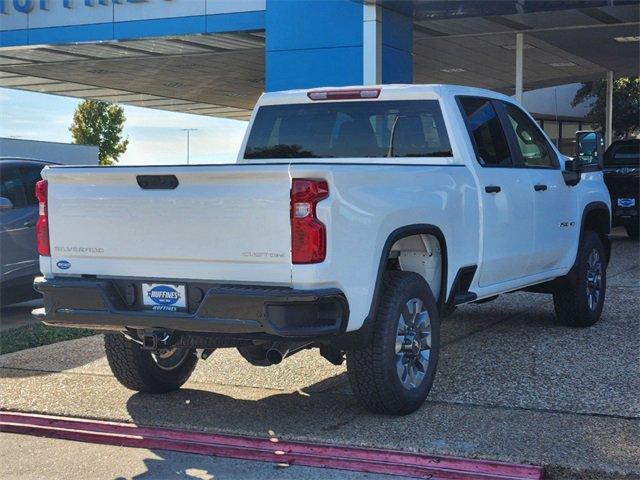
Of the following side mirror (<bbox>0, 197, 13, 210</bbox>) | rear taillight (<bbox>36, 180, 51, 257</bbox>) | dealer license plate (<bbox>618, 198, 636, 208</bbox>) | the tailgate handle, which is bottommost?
dealer license plate (<bbox>618, 198, 636, 208</bbox>)

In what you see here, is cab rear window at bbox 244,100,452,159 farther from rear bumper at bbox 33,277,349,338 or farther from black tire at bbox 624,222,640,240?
black tire at bbox 624,222,640,240

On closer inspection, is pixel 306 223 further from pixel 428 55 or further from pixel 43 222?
pixel 428 55

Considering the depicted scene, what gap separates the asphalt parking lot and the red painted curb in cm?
11

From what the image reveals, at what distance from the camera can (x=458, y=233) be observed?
20.0ft

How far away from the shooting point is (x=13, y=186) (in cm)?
1001

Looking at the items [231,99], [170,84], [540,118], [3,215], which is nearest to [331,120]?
[3,215]

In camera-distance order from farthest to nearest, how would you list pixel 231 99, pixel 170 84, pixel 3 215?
pixel 231 99, pixel 170 84, pixel 3 215

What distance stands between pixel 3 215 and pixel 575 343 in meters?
6.02

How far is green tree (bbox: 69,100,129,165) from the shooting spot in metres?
72.6

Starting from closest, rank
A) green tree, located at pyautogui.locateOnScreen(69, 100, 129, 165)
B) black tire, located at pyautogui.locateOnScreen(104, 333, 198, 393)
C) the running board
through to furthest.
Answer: black tire, located at pyautogui.locateOnScreen(104, 333, 198, 393), the running board, green tree, located at pyautogui.locateOnScreen(69, 100, 129, 165)

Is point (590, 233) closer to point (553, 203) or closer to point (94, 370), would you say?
point (553, 203)

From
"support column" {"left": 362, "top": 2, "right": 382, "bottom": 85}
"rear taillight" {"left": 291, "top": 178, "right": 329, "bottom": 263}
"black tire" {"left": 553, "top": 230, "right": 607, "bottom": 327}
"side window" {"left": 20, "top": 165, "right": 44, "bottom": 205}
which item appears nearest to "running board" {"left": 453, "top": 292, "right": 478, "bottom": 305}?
"rear taillight" {"left": 291, "top": 178, "right": 329, "bottom": 263}

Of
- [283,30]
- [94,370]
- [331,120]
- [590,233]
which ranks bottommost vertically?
[94,370]

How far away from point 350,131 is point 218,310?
7.66ft
